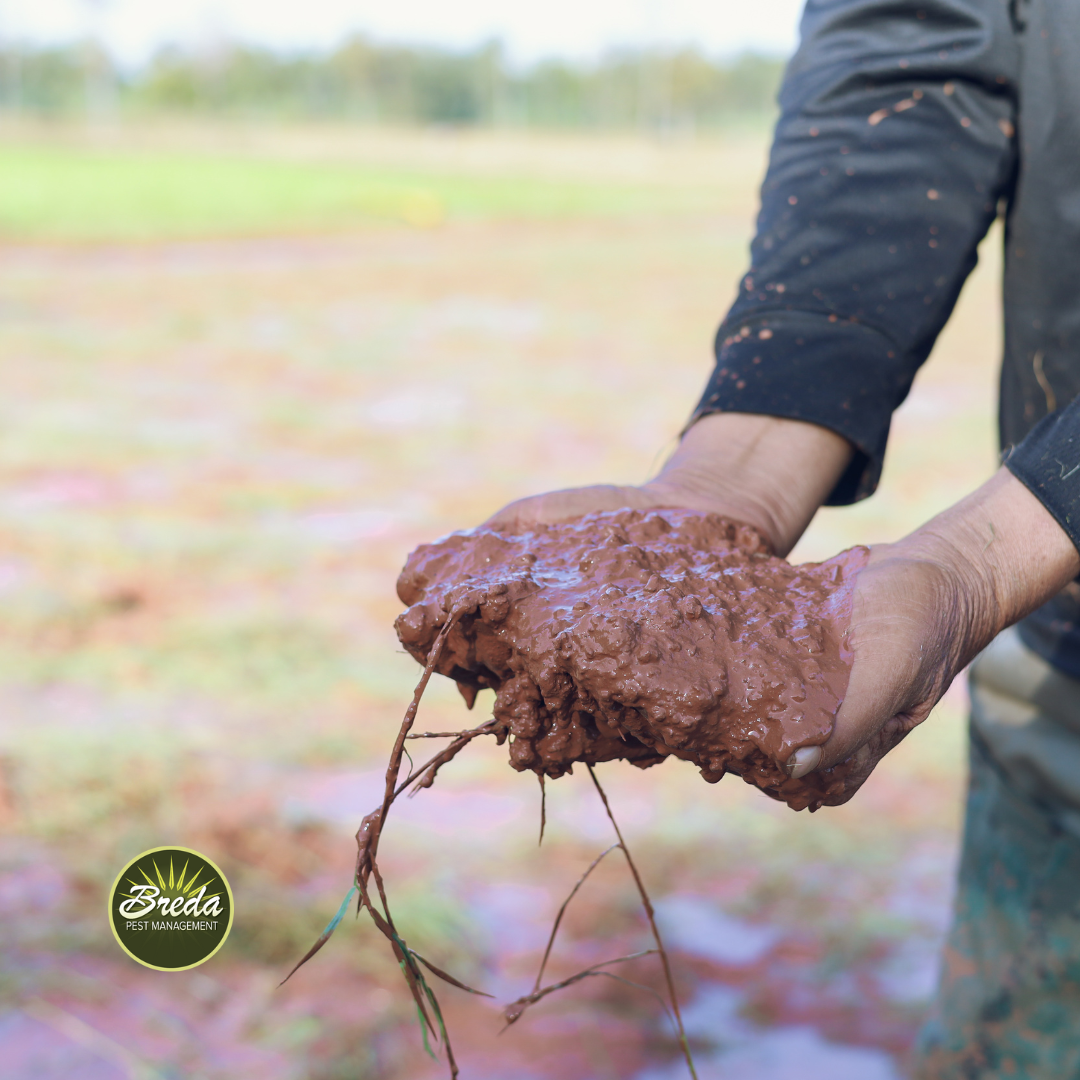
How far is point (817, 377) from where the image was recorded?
61.1 inches

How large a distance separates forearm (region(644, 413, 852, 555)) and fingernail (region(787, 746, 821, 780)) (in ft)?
1.46

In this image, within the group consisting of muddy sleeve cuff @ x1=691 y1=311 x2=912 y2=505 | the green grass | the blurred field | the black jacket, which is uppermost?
the black jacket

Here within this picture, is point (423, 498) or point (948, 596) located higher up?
point (948, 596)

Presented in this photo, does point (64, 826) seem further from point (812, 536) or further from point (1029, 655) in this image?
point (812, 536)

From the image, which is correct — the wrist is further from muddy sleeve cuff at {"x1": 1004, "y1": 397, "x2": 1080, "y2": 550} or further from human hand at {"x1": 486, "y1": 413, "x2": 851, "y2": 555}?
human hand at {"x1": 486, "y1": 413, "x2": 851, "y2": 555}

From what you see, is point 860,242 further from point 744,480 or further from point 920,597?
point 920,597

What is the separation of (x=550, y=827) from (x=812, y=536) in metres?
2.59

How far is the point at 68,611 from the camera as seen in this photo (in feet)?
14.4

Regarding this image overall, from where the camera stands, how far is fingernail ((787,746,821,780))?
1.12 meters

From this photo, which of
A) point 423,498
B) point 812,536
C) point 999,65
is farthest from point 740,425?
point 423,498

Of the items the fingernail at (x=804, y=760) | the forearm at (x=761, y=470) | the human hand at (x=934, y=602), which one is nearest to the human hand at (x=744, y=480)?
the forearm at (x=761, y=470)

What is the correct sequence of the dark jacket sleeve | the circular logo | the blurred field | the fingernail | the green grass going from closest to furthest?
the fingernail
the dark jacket sleeve
the circular logo
the blurred field
the green grass

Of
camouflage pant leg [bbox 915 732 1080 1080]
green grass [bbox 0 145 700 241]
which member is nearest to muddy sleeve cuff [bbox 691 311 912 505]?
camouflage pant leg [bbox 915 732 1080 1080]

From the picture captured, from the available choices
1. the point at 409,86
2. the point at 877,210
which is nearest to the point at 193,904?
the point at 877,210
